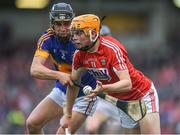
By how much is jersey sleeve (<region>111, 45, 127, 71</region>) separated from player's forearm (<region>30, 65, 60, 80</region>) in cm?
79

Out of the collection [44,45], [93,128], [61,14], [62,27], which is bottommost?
[93,128]

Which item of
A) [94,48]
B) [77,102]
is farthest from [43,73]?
[77,102]

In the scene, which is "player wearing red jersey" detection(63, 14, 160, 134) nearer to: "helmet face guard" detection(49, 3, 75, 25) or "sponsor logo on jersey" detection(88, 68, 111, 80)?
"sponsor logo on jersey" detection(88, 68, 111, 80)

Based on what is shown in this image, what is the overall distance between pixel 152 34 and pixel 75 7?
259 cm

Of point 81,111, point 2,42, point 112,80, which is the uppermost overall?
point 112,80

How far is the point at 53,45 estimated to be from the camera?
1046cm

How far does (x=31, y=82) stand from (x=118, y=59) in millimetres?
12644

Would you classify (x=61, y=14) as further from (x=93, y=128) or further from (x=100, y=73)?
(x=93, y=128)

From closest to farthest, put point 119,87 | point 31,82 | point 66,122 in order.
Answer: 1. point 119,87
2. point 66,122
3. point 31,82

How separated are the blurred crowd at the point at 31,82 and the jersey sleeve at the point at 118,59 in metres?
7.15

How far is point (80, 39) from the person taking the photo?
31.3ft

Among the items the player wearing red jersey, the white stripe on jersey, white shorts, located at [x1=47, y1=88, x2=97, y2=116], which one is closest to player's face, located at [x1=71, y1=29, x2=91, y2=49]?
the player wearing red jersey

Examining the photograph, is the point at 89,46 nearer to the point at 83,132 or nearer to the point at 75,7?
the point at 83,132

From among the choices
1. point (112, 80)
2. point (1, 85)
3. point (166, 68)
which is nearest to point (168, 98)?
point (166, 68)
